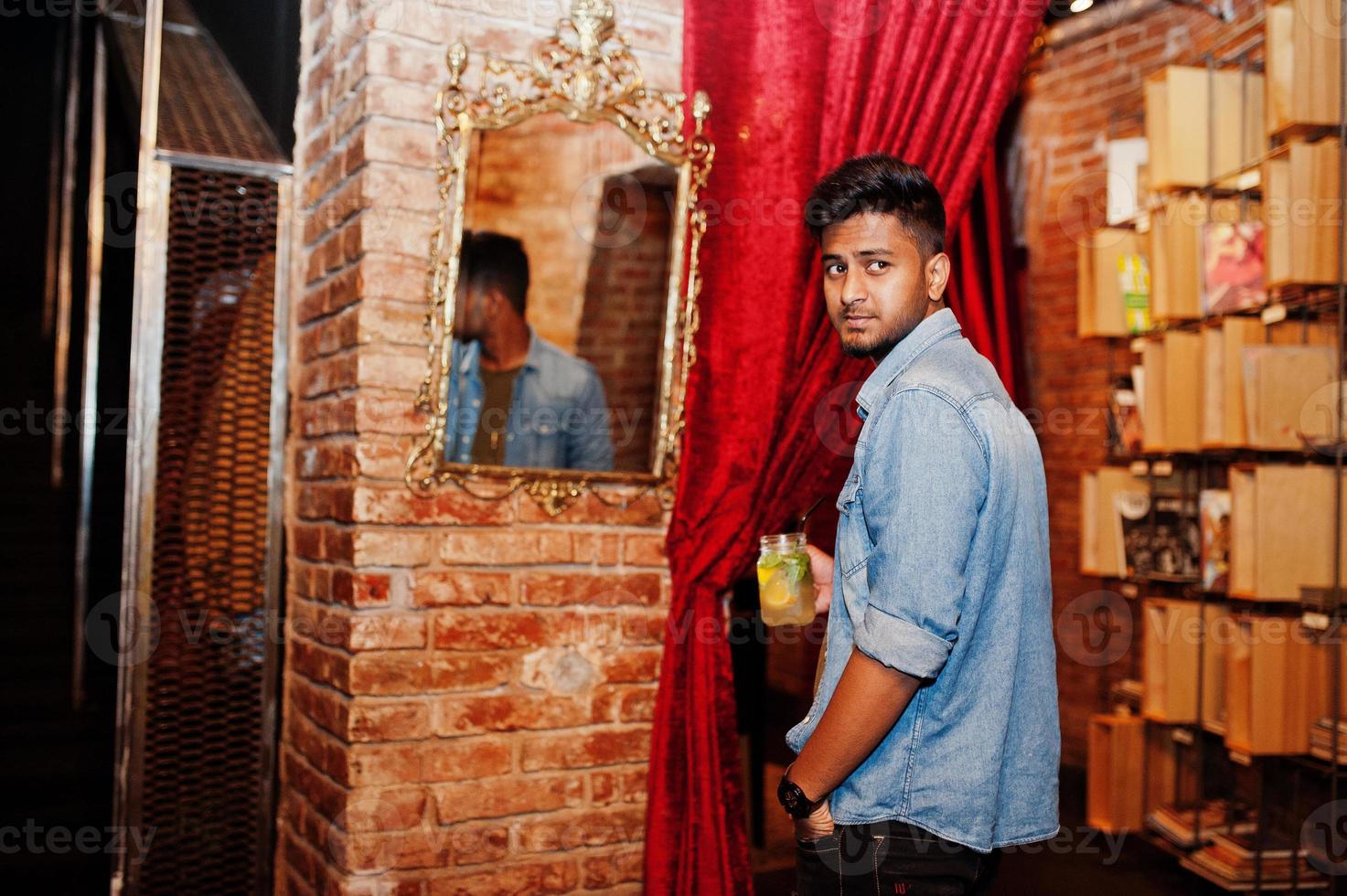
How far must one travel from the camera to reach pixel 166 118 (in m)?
2.49

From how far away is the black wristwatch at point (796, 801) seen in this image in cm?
134

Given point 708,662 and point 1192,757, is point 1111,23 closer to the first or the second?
point 1192,757

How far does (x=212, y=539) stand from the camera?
8.09ft

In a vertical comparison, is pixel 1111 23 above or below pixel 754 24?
above

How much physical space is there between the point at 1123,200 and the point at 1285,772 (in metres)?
2.28

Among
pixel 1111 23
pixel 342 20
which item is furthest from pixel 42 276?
pixel 1111 23

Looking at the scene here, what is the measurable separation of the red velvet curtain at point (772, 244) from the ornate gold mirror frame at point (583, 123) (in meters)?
0.06

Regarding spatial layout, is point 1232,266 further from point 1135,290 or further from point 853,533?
point 853,533

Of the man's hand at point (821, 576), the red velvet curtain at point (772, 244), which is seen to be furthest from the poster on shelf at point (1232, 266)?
the man's hand at point (821, 576)

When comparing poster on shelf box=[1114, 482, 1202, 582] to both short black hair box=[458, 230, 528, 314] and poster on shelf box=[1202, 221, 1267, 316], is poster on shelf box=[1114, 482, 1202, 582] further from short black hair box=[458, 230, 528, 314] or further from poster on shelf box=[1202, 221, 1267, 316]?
short black hair box=[458, 230, 528, 314]

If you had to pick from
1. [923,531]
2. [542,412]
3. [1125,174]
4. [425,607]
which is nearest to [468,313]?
[542,412]

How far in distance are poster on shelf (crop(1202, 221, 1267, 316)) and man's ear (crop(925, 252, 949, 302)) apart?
2.44 m

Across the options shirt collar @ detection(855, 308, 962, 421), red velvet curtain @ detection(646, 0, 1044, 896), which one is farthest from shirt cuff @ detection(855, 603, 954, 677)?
red velvet curtain @ detection(646, 0, 1044, 896)

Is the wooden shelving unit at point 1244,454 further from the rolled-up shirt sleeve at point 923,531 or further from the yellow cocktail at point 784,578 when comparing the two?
the rolled-up shirt sleeve at point 923,531
